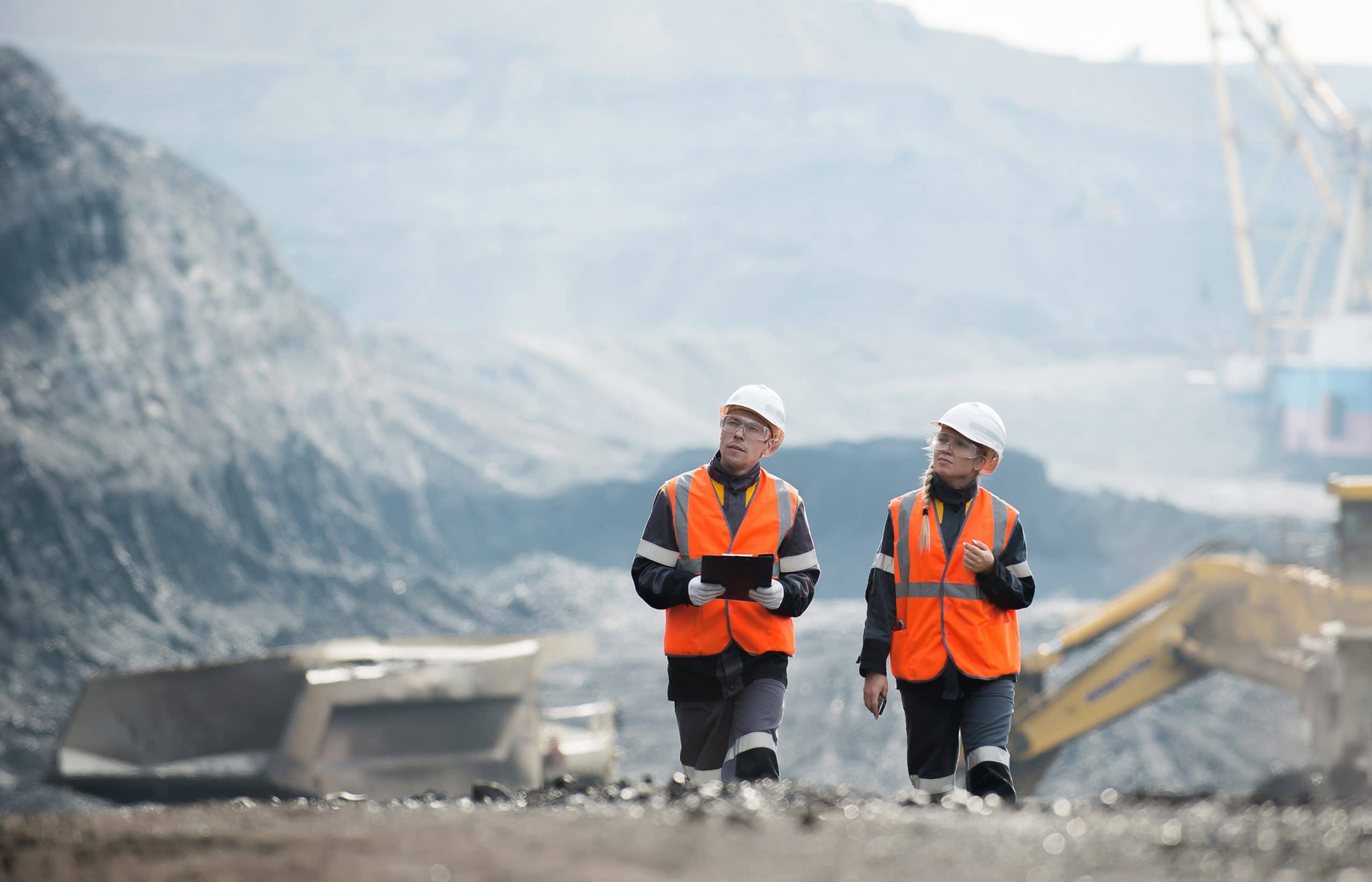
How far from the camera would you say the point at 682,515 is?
11.4 feet

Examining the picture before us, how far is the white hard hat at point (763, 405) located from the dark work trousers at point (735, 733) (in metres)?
0.62

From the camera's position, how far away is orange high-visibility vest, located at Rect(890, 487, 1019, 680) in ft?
10.8

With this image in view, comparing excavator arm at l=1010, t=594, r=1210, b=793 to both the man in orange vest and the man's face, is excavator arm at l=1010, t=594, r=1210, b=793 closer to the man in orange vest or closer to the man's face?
the man in orange vest

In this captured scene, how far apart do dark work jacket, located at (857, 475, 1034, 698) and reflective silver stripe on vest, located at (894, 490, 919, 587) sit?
0.02 m

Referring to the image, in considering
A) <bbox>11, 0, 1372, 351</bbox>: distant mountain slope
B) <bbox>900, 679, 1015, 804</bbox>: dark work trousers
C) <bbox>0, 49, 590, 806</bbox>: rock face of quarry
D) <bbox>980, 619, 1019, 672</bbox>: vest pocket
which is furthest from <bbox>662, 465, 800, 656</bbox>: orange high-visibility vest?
<bbox>11, 0, 1372, 351</bbox>: distant mountain slope

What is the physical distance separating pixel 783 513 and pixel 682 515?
0.25 meters

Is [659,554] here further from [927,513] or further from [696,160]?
[696,160]

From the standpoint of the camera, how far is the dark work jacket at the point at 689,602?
11.2ft

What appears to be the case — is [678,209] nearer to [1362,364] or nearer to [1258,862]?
[1362,364]

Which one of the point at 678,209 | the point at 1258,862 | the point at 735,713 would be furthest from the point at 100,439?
the point at 678,209

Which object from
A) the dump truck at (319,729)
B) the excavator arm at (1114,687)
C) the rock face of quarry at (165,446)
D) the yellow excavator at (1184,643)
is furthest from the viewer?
the rock face of quarry at (165,446)

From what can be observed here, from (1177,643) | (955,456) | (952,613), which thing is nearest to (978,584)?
(952,613)

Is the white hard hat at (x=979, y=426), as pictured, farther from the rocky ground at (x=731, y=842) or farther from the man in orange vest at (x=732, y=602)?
the rocky ground at (x=731, y=842)

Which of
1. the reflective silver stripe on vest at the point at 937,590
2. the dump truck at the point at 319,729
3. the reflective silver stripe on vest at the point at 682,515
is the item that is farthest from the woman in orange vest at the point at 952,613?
the dump truck at the point at 319,729
